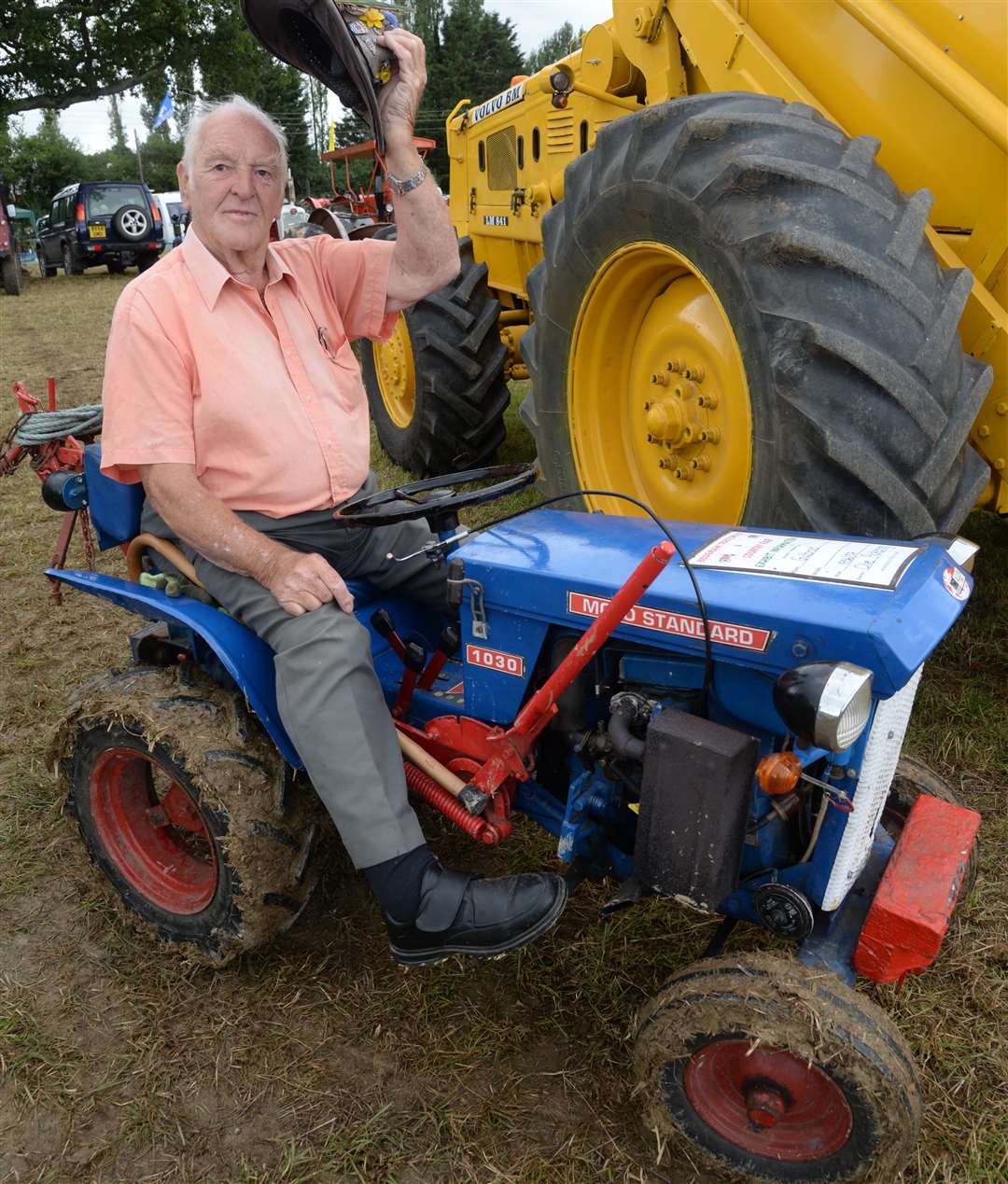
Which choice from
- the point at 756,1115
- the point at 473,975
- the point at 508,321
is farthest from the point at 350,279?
the point at 508,321

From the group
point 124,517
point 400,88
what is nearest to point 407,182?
point 400,88

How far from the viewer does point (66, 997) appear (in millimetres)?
→ 2381

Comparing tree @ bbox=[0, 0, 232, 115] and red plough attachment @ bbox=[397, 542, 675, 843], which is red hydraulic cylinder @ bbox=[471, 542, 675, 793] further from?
tree @ bbox=[0, 0, 232, 115]

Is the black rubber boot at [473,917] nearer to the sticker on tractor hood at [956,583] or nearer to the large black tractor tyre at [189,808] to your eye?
the large black tractor tyre at [189,808]

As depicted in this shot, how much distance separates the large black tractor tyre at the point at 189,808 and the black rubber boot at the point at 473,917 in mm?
378

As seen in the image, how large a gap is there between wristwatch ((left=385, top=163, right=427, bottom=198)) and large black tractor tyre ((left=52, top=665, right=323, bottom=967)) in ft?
4.12

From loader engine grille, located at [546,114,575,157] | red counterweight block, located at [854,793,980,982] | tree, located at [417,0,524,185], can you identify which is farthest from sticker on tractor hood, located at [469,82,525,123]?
tree, located at [417,0,524,185]

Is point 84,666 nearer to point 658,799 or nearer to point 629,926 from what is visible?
point 629,926

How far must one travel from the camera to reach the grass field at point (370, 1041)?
76.9 inches

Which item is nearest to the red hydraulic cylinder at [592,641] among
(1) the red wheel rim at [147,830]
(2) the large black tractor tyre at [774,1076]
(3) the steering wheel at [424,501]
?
(3) the steering wheel at [424,501]

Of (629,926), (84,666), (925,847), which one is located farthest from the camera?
(84,666)

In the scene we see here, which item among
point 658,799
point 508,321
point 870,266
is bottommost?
point 658,799

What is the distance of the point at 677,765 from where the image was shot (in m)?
1.74

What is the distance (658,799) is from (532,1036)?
773 millimetres
